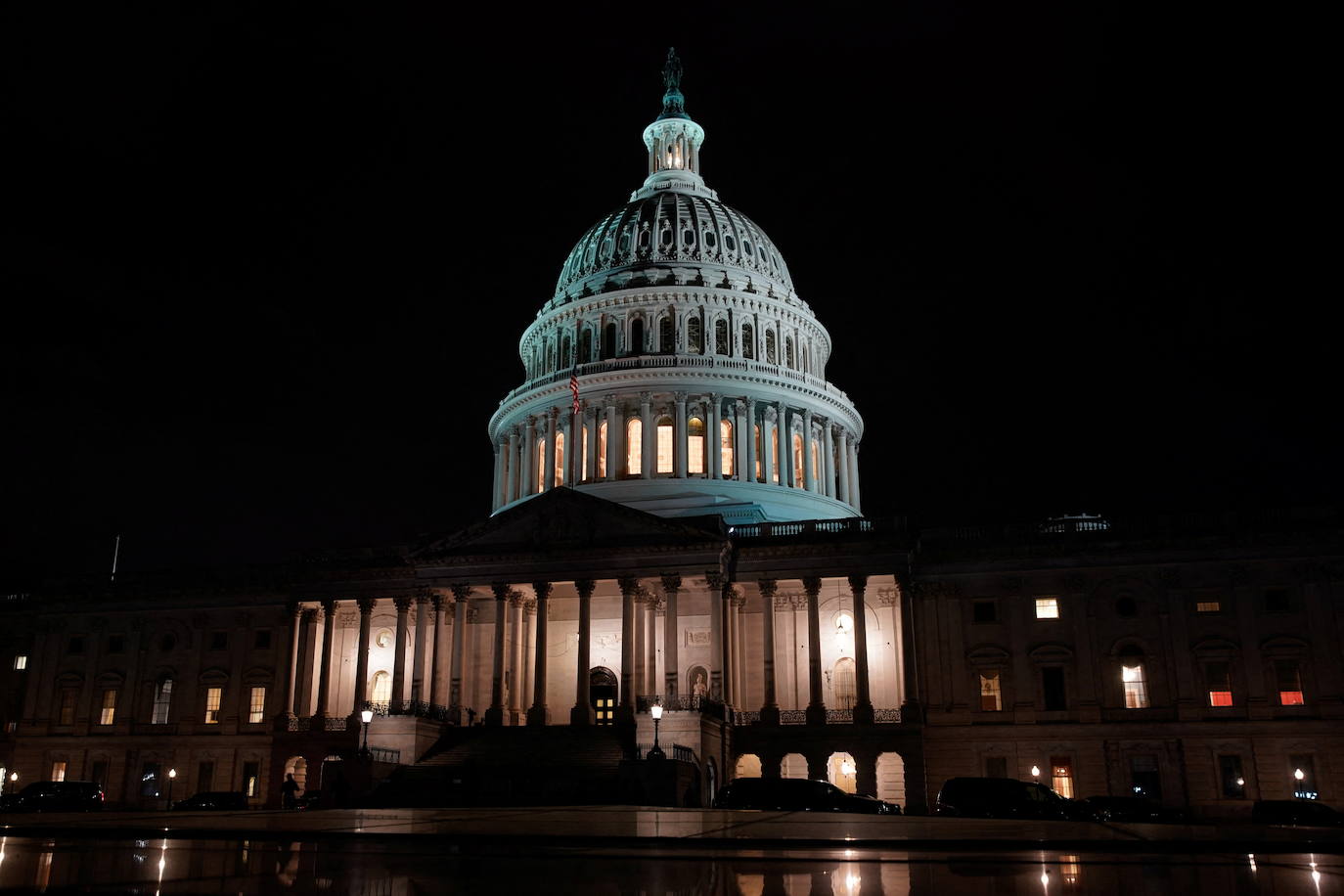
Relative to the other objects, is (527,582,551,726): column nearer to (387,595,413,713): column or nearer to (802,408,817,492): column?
(387,595,413,713): column

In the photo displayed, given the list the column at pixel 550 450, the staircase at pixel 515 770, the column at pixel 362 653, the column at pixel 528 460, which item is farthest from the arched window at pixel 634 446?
the staircase at pixel 515 770

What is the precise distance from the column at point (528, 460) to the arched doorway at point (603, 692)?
19.0 metres

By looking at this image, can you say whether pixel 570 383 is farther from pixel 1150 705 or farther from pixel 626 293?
pixel 1150 705

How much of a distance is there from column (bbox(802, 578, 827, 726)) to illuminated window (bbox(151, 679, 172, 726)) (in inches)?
1541

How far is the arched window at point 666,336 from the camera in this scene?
80375 millimetres

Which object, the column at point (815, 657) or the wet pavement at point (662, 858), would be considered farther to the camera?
the column at point (815, 657)

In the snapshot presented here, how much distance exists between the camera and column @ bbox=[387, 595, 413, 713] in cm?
6006

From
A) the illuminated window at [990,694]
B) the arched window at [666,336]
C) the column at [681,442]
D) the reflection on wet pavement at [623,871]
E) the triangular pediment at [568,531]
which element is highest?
the arched window at [666,336]

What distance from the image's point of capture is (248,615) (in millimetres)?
69562

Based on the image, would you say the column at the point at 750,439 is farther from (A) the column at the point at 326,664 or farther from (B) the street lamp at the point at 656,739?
(B) the street lamp at the point at 656,739

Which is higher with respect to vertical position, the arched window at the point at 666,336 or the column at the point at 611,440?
the arched window at the point at 666,336

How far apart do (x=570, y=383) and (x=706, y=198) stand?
2379cm

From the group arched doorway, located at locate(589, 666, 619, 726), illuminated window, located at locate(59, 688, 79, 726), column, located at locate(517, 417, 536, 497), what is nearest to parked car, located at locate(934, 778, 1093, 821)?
arched doorway, located at locate(589, 666, 619, 726)

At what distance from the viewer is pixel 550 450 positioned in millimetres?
79562
